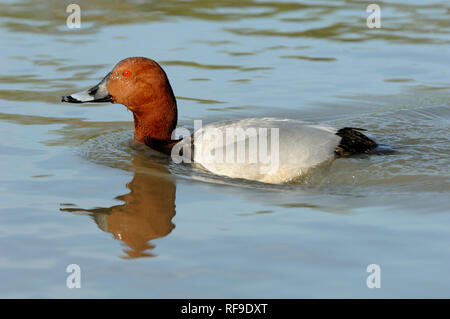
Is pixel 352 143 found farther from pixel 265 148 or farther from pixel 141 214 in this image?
pixel 141 214

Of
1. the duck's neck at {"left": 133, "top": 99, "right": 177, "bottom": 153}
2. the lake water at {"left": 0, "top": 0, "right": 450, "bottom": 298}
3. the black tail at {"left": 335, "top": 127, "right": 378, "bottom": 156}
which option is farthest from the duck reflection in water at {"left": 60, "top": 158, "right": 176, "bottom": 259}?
the black tail at {"left": 335, "top": 127, "right": 378, "bottom": 156}

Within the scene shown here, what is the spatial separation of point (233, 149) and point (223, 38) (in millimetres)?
4873

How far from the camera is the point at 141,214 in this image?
5566 mm

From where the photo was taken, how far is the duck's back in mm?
6297

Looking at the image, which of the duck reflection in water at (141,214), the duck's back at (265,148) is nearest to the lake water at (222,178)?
the duck reflection in water at (141,214)

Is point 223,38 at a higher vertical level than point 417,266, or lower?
higher

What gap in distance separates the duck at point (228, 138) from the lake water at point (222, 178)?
0.44ft

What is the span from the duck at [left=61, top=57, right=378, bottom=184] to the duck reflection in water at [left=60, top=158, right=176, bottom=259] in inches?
19.3

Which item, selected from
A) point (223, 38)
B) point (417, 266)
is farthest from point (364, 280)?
point (223, 38)

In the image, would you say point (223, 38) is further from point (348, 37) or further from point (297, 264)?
point (297, 264)

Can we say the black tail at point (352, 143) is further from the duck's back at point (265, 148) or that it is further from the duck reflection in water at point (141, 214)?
the duck reflection in water at point (141, 214)

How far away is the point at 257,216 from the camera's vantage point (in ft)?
17.7

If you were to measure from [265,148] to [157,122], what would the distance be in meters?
1.34
